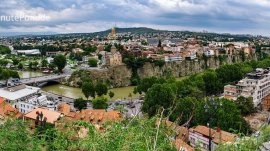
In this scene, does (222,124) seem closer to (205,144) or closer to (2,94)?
(205,144)

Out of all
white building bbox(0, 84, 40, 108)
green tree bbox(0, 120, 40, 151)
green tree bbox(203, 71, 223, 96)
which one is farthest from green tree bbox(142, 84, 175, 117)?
green tree bbox(0, 120, 40, 151)

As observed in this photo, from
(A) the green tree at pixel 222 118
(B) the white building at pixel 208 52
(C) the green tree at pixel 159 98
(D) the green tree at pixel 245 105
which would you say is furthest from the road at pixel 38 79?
(B) the white building at pixel 208 52

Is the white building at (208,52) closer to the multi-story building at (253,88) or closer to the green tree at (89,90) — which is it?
the multi-story building at (253,88)

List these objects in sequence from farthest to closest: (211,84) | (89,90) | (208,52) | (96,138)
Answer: (208,52) → (211,84) → (89,90) → (96,138)

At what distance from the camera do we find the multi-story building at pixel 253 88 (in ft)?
74.0

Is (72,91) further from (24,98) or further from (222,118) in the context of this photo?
(222,118)

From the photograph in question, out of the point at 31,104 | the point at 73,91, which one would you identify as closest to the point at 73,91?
the point at 73,91

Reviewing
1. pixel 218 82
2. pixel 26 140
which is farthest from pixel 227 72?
pixel 26 140

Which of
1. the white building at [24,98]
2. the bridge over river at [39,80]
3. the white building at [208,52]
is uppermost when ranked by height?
the white building at [208,52]

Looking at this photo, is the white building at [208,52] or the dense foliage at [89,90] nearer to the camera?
the dense foliage at [89,90]

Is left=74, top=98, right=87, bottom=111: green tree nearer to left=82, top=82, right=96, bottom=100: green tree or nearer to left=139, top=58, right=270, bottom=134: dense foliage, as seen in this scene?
left=139, top=58, right=270, bottom=134: dense foliage

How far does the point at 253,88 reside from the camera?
906 inches

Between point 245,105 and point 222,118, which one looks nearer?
→ point 222,118

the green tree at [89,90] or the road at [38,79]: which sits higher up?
the green tree at [89,90]
